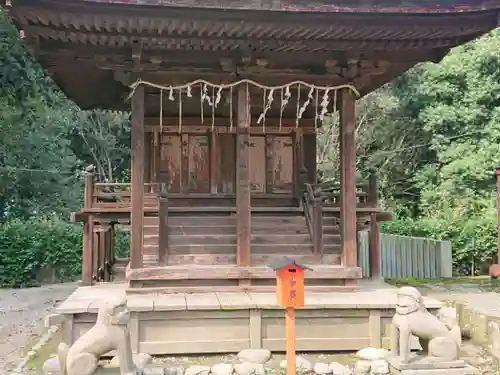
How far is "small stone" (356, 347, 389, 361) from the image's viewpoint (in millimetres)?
6973

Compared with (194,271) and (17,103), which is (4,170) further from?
(194,271)

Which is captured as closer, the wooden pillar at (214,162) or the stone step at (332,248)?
the stone step at (332,248)

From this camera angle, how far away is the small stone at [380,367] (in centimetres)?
649

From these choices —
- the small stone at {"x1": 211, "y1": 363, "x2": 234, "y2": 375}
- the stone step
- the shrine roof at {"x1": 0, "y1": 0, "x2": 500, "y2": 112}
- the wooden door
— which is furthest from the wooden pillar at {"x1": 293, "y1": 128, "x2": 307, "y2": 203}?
the small stone at {"x1": 211, "y1": 363, "x2": 234, "y2": 375}

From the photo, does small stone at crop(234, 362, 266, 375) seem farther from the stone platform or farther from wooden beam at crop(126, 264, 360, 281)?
wooden beam at crop(126, 264, 360, 281)

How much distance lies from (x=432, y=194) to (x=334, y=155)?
6.66 metres

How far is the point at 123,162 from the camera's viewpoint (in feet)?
97.2

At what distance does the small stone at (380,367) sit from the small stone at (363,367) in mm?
63

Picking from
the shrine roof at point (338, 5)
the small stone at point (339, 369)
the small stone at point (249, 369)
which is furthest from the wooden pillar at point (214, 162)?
the small stone at point (339, 369)

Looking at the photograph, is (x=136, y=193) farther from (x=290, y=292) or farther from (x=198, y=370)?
(x=290, y=292)

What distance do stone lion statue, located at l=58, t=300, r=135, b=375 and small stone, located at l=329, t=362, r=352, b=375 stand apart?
7.67 ft

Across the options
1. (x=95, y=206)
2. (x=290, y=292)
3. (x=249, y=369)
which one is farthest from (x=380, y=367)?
(x=95, y=206)

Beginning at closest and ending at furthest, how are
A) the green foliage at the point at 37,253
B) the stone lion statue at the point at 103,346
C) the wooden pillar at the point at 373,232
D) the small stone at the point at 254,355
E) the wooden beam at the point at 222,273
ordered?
the stone lion statue at the point at 103,346
the small stone at the point at 254,355
the wooden beam at the point at 222,273
the wooden pillar at the point at 373,232
the green foliage at the point at 37,253

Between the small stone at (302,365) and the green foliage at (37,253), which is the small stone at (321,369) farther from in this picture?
the green foliage at (37,253)
